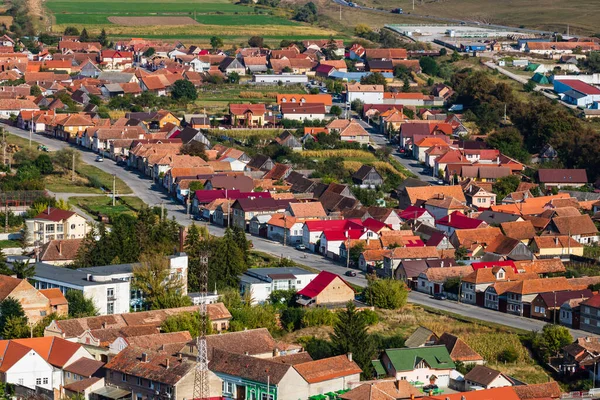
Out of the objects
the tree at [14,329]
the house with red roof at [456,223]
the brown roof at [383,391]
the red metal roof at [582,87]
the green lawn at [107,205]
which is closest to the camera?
the brown roof at [383,391]

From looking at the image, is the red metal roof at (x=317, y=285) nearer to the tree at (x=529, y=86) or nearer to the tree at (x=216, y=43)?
the tree at (x=529, y=86)

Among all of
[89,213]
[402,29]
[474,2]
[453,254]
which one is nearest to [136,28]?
[402,29]

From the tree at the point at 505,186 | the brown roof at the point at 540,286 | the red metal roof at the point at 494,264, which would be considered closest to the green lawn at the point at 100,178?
the tree at the point at 505,186

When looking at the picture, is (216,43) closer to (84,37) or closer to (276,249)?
(84,37)

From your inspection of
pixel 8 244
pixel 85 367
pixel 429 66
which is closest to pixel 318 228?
pixel 8 244

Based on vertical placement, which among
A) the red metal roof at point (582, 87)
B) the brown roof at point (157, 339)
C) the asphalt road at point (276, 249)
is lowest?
the asphalt road at point (276, 249)

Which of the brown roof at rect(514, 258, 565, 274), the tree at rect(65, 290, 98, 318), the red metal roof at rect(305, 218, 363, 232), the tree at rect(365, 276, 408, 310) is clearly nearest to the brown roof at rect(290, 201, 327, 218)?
the red metal roof at rect(305, 218, 363, 232)

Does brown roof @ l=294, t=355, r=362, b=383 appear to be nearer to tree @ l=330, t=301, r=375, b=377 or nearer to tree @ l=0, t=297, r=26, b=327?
tree @ l=330, t=301, r=375, b=377
